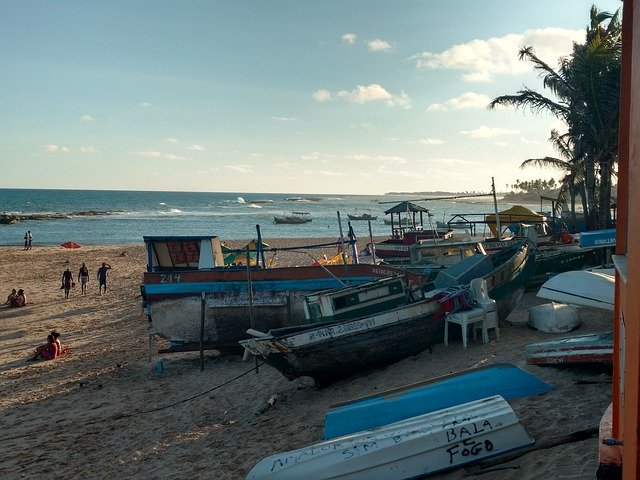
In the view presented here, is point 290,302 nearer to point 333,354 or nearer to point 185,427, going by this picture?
point 333,354

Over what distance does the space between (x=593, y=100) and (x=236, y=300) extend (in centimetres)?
1439

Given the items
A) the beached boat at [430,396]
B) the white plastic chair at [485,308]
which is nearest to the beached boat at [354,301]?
the white plastic chair at [485,308]

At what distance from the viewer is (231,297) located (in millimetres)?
13680

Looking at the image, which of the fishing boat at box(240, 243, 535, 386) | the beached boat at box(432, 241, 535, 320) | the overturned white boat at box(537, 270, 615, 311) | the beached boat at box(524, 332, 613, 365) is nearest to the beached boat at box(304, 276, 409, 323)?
the fishing boat at box(240, 243, 535, 386)

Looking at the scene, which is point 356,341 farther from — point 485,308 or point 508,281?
point 508,281

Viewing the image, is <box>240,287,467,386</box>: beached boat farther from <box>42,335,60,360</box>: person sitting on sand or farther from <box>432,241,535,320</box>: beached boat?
<box>42,335,60,360</box>: person sitting on sand

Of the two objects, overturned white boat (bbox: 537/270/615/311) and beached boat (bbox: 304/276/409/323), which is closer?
overturned white boat (bbox: 537/270/615/311)

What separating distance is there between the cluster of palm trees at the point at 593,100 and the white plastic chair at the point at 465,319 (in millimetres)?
11435

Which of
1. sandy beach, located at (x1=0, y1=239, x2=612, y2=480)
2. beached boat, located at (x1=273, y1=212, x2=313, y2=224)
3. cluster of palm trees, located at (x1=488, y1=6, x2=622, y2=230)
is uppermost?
Result: cluster of palm trees, located at (x1=488, y1=6, x2=622, y2=230)

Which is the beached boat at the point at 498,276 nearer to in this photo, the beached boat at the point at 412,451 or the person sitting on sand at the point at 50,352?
the beached boat at the point at 412,451

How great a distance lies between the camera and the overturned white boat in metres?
8.77

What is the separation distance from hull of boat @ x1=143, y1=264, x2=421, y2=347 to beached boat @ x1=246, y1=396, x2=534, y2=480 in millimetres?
7640

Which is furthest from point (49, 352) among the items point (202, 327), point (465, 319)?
point (465, 319)

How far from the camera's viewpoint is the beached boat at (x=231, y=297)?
13.6m
